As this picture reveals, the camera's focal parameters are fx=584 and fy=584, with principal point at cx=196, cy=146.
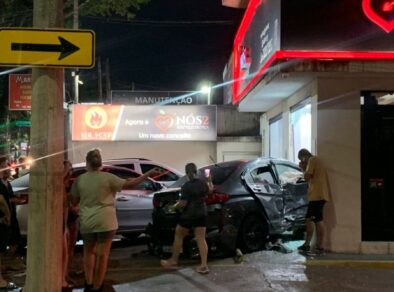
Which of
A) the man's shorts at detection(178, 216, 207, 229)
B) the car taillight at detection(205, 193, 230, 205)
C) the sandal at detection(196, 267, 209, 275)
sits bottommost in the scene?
the sandal at detection(196, 267, 209, 275)

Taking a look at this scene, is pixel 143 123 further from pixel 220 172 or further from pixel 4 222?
pixel 4 222

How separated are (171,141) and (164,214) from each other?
1436cm

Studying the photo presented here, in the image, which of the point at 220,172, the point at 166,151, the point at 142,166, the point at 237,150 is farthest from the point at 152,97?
the point at 220,172

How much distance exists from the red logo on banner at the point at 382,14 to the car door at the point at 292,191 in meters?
3.10

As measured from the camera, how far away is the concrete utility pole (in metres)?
5.42

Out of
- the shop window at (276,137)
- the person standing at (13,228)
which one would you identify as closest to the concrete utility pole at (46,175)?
the person standing at (13,228)

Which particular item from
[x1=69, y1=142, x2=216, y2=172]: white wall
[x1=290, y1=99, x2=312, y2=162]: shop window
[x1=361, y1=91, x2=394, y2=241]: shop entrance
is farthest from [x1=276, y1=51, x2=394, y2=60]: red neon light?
[x1=69, y1=142, x2=216, y2=172]: white wall

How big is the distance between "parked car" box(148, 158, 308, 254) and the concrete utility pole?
3.98m

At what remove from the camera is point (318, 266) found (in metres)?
8.82

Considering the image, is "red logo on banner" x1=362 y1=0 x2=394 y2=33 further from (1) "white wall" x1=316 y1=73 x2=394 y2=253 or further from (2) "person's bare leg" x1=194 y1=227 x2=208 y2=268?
(2) "person's bare leg" x1=194 y1=227 x2=208 y2=268

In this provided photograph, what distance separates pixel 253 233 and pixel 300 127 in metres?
3.96

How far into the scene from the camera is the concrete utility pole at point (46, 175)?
5.42 m

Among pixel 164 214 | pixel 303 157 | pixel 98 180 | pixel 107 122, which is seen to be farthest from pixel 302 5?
pixel 107 122

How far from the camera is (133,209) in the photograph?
11180mm
